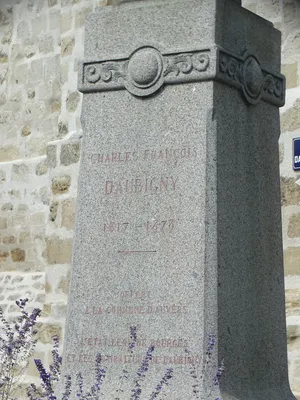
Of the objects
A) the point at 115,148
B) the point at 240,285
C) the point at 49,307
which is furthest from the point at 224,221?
the point at 49,307

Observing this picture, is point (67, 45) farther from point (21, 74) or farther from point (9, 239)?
point (9, 239)

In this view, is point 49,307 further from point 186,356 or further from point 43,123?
point 186,356

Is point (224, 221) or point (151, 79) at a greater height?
point (151, 79)

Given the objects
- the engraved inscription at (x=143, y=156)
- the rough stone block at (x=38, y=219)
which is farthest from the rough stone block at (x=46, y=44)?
the engraved inscription at (x=143, y=156)

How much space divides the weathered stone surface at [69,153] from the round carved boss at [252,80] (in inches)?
155

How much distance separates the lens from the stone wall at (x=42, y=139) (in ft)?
31.9

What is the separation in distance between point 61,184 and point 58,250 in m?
0.55

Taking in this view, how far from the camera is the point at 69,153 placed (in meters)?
9.90

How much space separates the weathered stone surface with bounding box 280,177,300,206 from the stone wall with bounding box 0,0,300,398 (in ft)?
2.35

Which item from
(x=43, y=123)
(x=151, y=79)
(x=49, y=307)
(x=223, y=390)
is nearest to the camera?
(x=223, y=390)

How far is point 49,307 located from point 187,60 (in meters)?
4.42

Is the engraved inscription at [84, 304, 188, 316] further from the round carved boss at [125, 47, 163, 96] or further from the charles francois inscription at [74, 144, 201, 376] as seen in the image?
the round carved boss at [125, 47, 163, 96]

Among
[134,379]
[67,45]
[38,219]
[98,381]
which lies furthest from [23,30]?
[98,381]

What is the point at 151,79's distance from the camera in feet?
19.1
